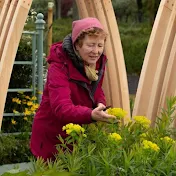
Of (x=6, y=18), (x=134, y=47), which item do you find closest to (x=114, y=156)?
(x=6, y=18)

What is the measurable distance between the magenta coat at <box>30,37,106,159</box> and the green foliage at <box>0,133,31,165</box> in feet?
9.51

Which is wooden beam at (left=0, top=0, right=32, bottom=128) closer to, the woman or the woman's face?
the woman

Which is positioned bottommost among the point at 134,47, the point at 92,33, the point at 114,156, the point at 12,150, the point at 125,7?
the point at 12,150

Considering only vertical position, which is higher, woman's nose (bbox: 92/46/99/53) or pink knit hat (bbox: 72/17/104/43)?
pink knit hat (bbox: 72/17/104/43)

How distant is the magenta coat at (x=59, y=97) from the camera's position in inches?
108

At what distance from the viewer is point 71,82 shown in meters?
2.91

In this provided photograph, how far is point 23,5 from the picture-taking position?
12.9 feet

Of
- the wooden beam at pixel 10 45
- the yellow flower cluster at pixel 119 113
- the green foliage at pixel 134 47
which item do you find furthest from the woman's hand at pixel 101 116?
the green foliage at pixel 134 47

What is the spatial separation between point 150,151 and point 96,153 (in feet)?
0.69

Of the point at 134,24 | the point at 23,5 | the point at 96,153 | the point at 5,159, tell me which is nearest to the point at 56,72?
the point at 96,153

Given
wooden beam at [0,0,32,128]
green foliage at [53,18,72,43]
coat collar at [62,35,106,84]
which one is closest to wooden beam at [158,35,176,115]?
coat collar at [62,35,106,84]

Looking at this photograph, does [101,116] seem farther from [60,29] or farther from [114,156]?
[60,29]

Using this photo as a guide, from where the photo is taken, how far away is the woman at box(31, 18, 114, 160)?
109 inches

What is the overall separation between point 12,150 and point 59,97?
342 cm
